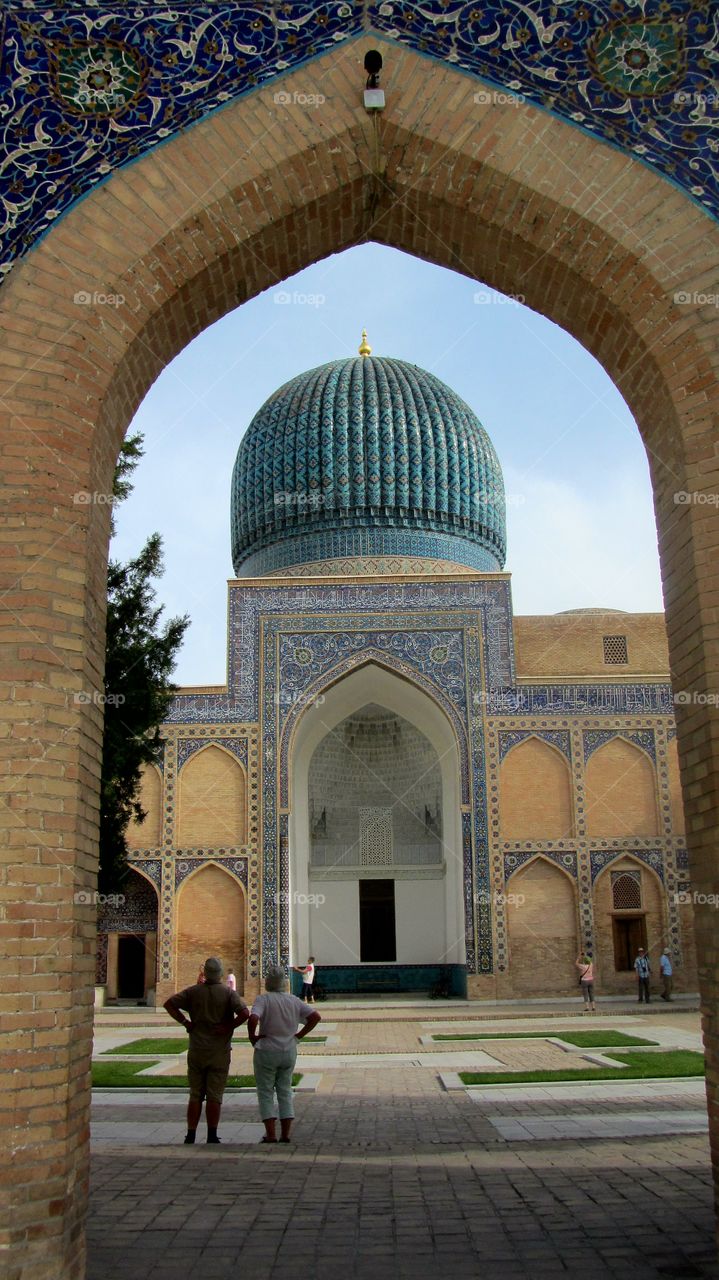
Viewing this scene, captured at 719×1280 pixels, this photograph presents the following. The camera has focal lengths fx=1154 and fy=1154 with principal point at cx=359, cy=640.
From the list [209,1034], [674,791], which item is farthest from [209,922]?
[209,1034]

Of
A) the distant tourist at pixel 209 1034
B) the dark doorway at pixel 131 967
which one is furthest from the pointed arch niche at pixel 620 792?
the distant tourist at pixel 209 1034

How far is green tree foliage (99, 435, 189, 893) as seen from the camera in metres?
8.34

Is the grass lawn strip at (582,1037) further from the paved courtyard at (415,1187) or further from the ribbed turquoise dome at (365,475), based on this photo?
the ribbed turquoise dome at (365,475)

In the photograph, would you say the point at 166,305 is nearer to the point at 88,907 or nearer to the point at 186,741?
the point at 88,907

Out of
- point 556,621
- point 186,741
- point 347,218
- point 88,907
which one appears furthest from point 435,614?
point 88,907

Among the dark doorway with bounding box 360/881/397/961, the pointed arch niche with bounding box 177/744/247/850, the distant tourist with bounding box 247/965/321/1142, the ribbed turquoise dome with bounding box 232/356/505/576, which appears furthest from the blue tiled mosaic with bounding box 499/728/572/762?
the distant tourist with bounding box 247/965/321/1142

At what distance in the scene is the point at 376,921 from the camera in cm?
1811

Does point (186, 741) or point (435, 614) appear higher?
point (435, 614)

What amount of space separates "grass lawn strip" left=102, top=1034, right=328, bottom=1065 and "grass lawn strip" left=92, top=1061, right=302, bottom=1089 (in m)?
1.35

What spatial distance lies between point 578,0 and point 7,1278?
172 inches

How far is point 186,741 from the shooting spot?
16578 millimetres

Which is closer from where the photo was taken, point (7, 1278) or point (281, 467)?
point (7, 1278)

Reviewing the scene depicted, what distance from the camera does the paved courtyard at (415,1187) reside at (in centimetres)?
350

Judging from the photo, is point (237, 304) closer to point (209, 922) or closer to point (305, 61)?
point (305, 61)
